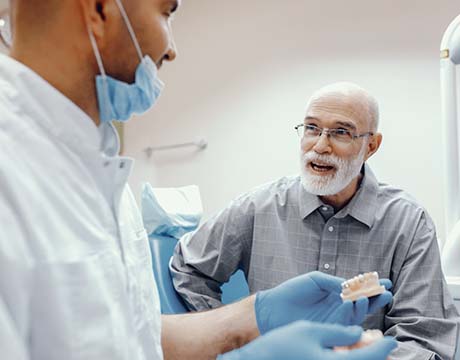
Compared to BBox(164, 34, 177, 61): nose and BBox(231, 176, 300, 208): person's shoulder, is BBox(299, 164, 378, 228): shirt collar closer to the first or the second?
BBox(231, 176, 300, 208): person's shoulder

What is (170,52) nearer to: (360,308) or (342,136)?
(360,308)

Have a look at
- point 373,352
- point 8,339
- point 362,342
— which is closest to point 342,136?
point 362,342

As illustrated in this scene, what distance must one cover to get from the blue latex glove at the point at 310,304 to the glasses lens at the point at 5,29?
719 mm

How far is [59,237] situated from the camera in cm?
61

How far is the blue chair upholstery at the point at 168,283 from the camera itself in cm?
→ 153

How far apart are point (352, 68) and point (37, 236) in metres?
2.46

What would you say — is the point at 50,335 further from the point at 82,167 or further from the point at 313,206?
the point at 313,206

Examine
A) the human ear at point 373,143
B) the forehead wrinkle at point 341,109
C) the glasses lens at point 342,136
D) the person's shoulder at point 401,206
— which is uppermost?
the forehead wrinkle at point 341,109

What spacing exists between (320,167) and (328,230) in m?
0.21

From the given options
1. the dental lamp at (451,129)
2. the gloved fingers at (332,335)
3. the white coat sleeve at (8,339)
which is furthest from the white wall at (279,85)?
the white coat sleeve at (8,339)

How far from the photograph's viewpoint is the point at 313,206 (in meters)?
1.55

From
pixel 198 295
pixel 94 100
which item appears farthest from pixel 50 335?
pixel 198 295

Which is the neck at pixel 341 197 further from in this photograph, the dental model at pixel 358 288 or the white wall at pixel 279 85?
the white wall at pixel 279 85

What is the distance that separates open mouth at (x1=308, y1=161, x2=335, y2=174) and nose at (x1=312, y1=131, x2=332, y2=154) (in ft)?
0.14
